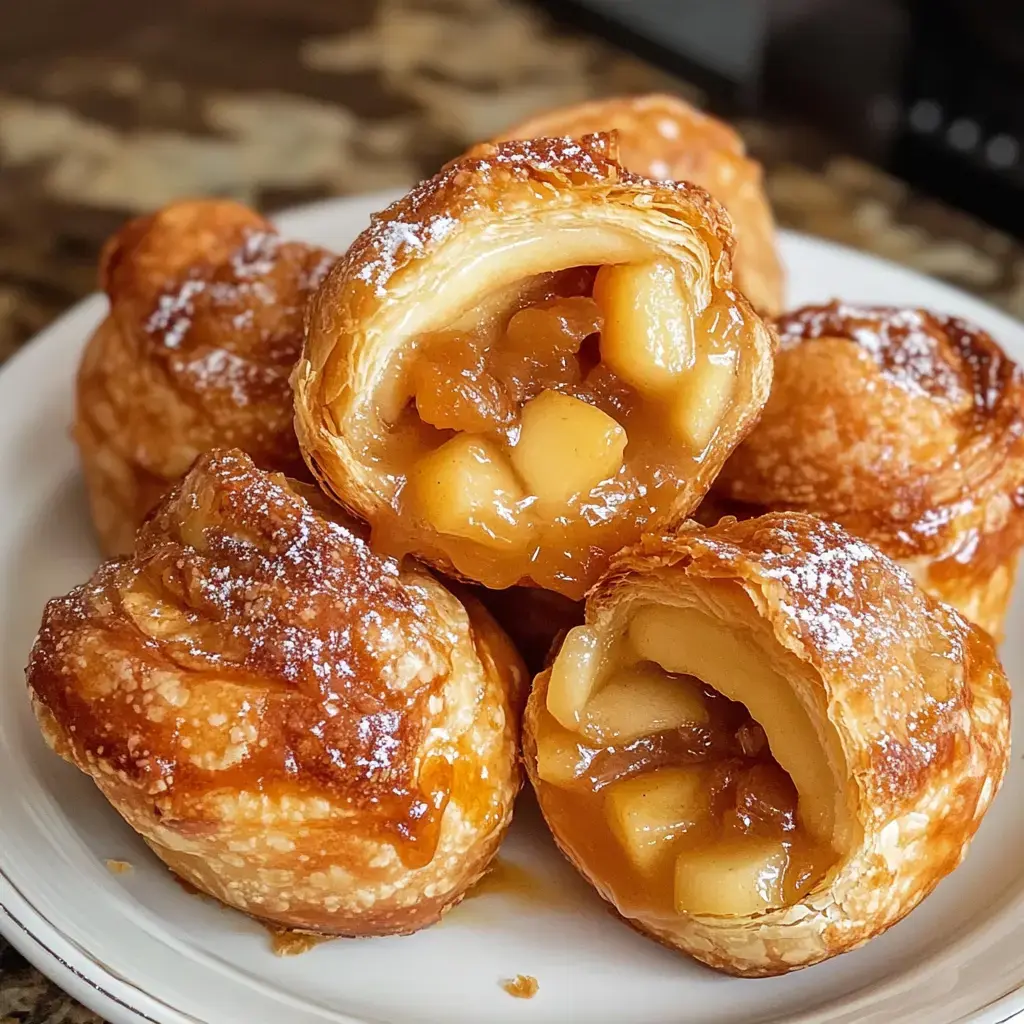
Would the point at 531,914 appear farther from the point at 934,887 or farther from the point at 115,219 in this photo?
the point at 115,219

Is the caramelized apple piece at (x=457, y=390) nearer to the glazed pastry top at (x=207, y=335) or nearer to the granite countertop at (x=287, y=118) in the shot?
the glazed pastry top at (x=207, y=335)

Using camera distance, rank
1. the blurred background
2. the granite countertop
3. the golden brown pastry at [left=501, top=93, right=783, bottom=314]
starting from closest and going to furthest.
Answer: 1. the golden brown pastry at [left=501, top=93, right=783, bottom=314]
2. the granite countertop
3. the blurred background

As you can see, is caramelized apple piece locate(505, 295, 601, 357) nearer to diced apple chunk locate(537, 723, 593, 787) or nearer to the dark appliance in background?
diced apple chunk locate(537, 723, 593, 787)

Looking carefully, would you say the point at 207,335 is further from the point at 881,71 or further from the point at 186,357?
the point at 881,71

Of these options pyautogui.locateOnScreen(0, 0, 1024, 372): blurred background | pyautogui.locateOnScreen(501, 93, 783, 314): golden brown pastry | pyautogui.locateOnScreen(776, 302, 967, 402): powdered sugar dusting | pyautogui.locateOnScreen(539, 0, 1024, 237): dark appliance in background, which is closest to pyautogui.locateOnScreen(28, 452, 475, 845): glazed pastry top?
pyautogui.locateOnScreen(776, 302, 967, 402): powdered sugar dusting

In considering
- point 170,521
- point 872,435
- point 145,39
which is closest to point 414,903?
point 170,521

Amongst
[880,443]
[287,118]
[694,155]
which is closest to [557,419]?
[880,443]

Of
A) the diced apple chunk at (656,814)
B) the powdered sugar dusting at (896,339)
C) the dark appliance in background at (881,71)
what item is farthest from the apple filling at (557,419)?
the dark appliance in background at (881,71)
